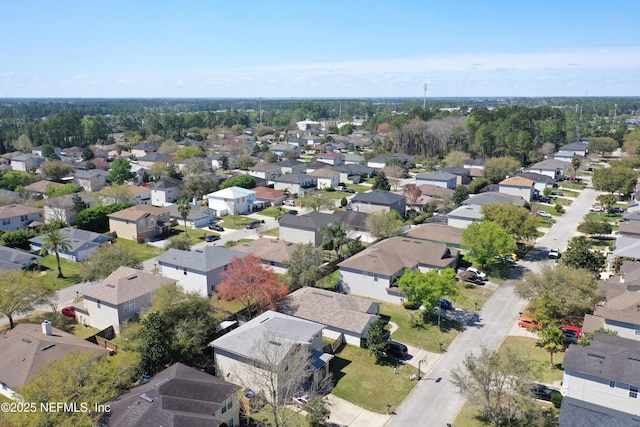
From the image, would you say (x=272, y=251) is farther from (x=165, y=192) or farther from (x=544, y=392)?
(x=165, y=192)

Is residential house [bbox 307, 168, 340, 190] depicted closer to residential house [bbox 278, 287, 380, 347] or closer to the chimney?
residential house [bbox 278, 287, 380, 347]

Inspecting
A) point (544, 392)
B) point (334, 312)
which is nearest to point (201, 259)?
point (334, 312)

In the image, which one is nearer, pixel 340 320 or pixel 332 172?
pixel 340 320

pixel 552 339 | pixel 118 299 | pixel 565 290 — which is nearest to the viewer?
pixel 552 339

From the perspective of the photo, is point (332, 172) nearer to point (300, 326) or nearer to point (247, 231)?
point (247, 231)

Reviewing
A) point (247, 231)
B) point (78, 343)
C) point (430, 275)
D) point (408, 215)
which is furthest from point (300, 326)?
point (408, 215)

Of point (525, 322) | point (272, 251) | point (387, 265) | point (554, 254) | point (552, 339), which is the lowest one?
point (525, 322)

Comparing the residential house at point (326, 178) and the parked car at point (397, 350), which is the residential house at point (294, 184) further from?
the parked car at point (397, 350)

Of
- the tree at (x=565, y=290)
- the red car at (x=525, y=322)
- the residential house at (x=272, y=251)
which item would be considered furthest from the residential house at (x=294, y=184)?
the tree at (x=565, y=290)
